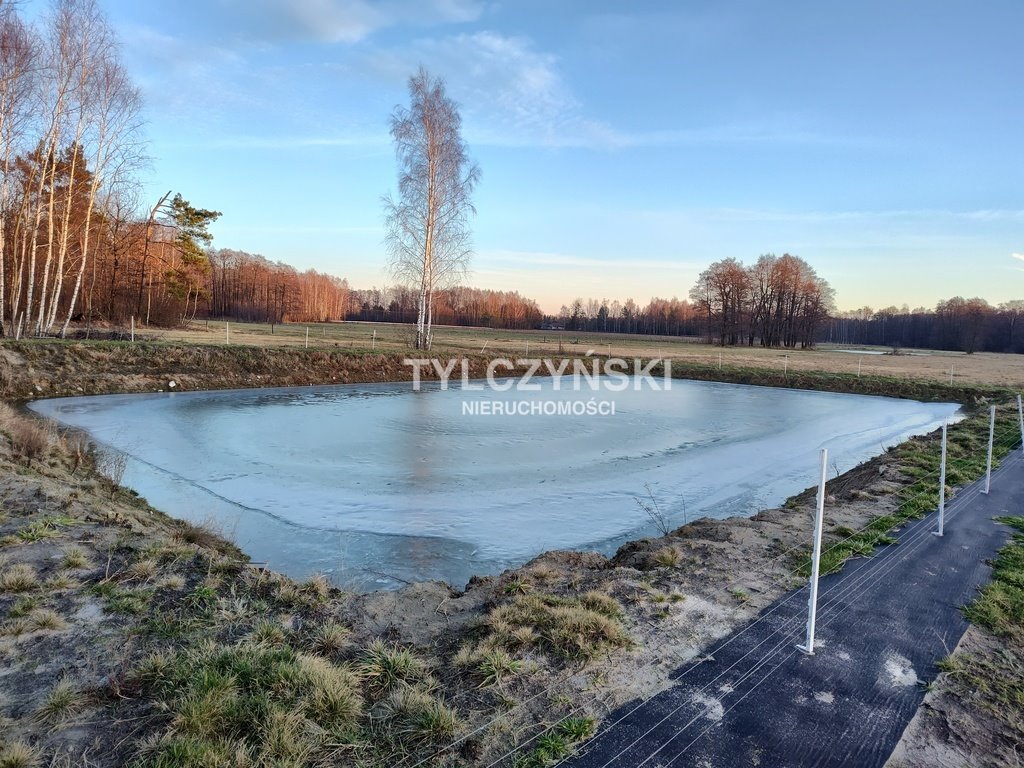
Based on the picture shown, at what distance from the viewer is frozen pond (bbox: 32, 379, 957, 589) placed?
5.22 meters

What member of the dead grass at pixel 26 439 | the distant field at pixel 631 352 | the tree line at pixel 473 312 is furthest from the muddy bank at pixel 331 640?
the tree line at pixel 473 312

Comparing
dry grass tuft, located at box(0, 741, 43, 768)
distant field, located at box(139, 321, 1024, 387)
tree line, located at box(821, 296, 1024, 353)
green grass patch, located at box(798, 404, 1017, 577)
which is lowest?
dry grass tuft, located at box(0, 741, 43, 768)

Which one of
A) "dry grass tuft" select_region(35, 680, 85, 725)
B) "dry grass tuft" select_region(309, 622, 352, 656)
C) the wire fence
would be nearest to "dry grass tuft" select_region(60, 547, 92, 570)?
"dry grass tuft" select_region(35, 680, 85, 725)

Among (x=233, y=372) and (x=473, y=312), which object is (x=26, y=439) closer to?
(x=233, y=372)

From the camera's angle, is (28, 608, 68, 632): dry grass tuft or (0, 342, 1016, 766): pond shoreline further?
(28, 608, 68, 632): dry grass tuft

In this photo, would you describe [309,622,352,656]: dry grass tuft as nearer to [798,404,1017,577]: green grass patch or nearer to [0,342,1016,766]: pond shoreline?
[0,342,1016,766]: pond shoreline

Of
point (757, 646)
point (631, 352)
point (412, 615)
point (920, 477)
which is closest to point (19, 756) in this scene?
point (412, 615)

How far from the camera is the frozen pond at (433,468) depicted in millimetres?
5223

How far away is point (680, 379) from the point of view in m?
23.5

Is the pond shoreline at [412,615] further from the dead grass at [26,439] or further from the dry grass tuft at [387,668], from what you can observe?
the dead grass at [26,439]

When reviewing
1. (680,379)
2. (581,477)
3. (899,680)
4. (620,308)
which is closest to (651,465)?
(581,477)

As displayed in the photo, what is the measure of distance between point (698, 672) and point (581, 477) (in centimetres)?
496

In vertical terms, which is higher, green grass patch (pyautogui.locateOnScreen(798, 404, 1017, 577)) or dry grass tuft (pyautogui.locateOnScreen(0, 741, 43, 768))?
green grass patch (pyautogui.locateOnScreen(798, 404, 1017, 577))

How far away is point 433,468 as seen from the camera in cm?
788
